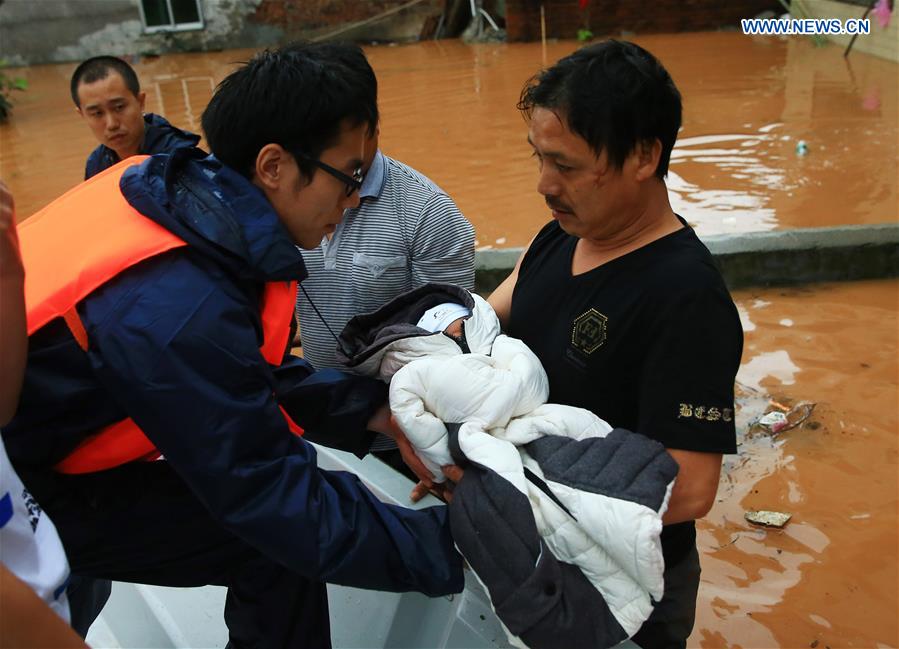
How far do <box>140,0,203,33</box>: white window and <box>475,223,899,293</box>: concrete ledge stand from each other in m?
13.7

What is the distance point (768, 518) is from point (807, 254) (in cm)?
228

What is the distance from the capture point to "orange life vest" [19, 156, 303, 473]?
4.64 feet

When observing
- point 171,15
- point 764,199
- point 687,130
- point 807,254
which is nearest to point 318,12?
point 171,15

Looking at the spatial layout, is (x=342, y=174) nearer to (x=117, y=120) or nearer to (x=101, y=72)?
(x=117, y=120)

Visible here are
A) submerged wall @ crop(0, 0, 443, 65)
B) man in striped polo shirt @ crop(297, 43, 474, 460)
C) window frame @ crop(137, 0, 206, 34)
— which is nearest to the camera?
man in striped polo shirt @ crop(297, 43, 474, 460)

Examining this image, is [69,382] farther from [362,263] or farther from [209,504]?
[362,263]

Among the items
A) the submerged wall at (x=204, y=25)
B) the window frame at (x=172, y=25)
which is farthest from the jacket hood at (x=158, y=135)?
the window frame at (x=172, y=25)

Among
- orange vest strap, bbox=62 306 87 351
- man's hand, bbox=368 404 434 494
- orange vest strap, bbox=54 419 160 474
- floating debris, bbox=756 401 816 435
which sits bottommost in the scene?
floating debris, bbox=756 401 816 435

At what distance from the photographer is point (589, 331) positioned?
1774mm

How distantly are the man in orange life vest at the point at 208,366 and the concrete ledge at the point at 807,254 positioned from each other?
3280 mm

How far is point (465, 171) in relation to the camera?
317 inches

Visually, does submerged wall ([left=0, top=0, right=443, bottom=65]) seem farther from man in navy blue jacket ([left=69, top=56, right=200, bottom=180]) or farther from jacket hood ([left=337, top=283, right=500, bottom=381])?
jacket hood ([left=337, top=283, right=500, bottom=381])

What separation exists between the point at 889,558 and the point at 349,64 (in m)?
2.69

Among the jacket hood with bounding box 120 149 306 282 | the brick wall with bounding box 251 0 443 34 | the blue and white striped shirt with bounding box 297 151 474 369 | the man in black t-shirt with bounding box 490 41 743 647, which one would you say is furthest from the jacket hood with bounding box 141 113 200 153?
the brick wall with bounding box 251 0 443 34
